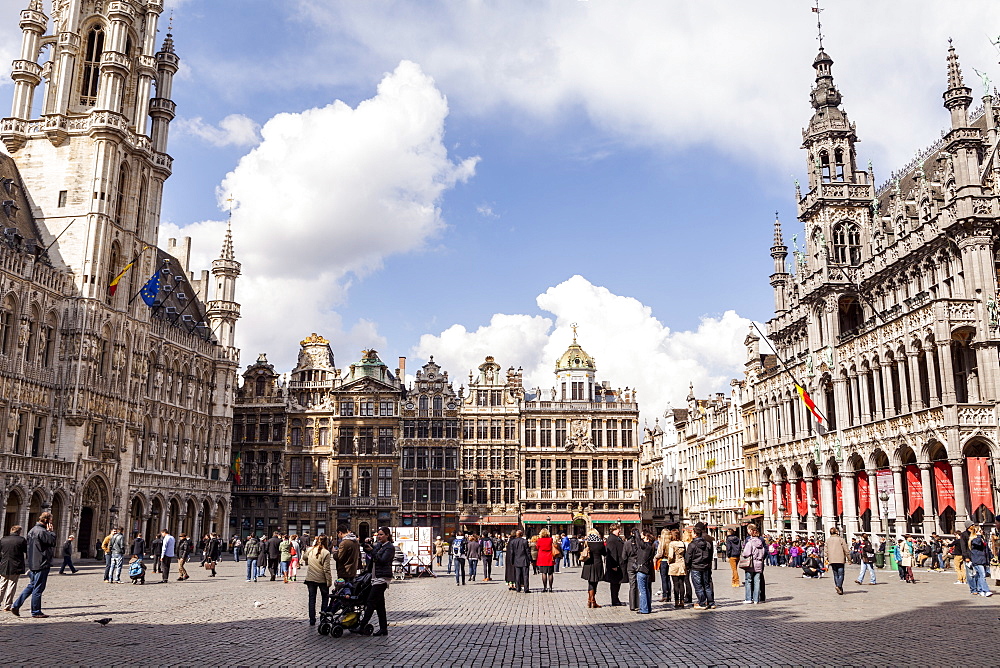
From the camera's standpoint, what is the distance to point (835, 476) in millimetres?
45156

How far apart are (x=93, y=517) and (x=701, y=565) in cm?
3883

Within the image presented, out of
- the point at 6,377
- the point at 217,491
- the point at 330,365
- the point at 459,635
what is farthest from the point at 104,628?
the point at 330,365

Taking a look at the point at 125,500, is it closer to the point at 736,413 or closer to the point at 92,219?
the point at 92,219

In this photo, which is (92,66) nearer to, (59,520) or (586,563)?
(59,520)

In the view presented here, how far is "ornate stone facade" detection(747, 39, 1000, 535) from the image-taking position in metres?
35.5

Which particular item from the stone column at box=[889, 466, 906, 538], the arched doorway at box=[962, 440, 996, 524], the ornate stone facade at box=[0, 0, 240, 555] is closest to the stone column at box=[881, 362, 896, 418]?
the stone column at box=[889, 466, 906, 538]

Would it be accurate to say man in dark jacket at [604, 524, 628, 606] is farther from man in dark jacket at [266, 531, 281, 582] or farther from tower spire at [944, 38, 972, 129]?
tower spire at [944, 38, 972, 129]

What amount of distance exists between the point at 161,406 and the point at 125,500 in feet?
Result: 22.3

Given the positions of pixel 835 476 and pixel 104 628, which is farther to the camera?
pixel 835 476

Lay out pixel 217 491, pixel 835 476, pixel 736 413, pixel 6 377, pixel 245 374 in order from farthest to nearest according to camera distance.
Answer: pixel 245 374 < pixel 736 413 < pixel 217 491 < pixel 835 476 < pixel 6 377

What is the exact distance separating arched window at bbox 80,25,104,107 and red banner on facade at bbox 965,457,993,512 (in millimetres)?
49674

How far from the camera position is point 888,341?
130ft

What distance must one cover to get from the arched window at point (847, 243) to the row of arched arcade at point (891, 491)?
37.9ft

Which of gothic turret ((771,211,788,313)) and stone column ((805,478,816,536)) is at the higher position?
gothic turret ((771,211,788,313))
